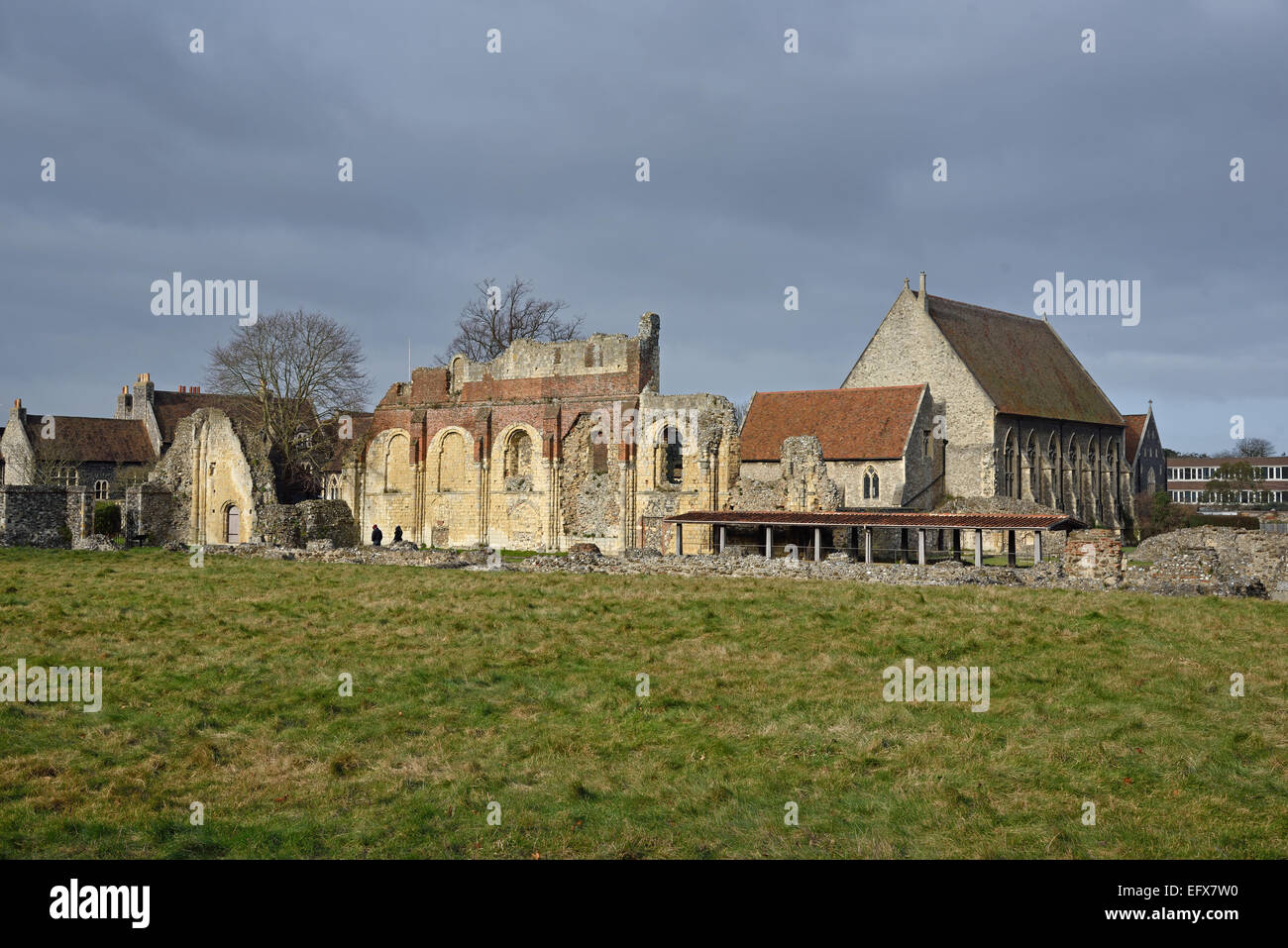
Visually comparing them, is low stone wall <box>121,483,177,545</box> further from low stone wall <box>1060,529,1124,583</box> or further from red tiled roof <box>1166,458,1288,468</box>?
red tiled roof <box>1166,458,1288,468</box>

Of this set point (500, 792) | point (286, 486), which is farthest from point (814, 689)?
point (286, 486)

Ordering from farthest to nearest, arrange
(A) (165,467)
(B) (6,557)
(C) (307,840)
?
(A) (165,467)
(B) (6,557)
(C) (307,840)

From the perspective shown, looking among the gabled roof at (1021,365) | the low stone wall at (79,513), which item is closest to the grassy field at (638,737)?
the low stone wall at (79,513)

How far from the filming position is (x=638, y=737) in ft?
32.5

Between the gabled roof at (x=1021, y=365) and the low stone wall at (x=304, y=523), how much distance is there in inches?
1362

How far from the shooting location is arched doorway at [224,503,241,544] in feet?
138

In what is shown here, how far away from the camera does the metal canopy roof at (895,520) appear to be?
88.9 ft

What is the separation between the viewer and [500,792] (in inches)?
328

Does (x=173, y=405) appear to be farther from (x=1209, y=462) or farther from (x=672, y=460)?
(x=1209, y=462)

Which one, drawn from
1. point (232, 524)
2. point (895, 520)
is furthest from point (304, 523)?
point (895, 520)

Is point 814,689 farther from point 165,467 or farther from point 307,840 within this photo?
point 165,467

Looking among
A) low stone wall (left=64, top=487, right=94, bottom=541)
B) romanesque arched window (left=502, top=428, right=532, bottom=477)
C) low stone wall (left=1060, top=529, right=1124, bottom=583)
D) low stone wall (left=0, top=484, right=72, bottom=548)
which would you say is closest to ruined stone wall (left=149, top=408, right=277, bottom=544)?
low stone wall (left=64, top=487, right=94, bottom=541)
